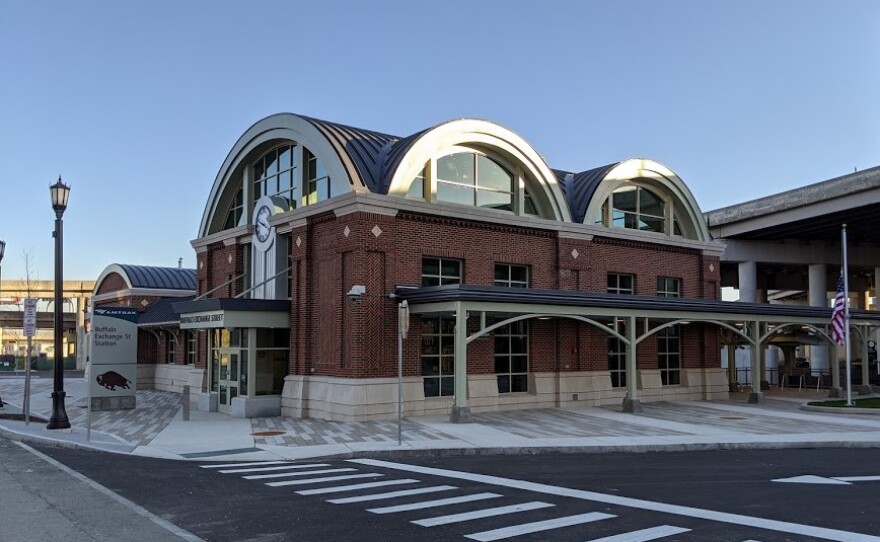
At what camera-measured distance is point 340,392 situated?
20.3m

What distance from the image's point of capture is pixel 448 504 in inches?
391

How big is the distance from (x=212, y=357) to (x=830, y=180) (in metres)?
34.2

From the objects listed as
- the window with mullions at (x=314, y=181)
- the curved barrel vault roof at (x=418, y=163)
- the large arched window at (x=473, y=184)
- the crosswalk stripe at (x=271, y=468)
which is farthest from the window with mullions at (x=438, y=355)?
the crosswalk stripe at (x=271, y=468)

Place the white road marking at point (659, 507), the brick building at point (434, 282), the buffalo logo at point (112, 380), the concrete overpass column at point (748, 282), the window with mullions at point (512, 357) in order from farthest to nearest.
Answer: the concrete overpass column at point (748, 282)
the window with mullions at point (512, 357)
the buffalo logo at point (112, 380)
the brick building at point (434, 282)
the white road marking at point (659, 507)

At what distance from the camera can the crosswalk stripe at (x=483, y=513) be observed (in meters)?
8.88

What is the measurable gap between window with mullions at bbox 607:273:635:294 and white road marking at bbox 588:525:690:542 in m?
18.8

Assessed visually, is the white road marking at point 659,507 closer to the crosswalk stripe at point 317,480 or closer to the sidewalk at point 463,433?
the crosswalk stripe at point 317,480

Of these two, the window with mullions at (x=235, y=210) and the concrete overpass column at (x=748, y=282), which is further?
the concrete overpass column at (x=748, y=282)

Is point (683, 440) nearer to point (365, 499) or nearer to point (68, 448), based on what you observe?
point (365, 499)

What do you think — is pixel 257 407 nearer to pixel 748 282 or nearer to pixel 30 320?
pixel 30 320

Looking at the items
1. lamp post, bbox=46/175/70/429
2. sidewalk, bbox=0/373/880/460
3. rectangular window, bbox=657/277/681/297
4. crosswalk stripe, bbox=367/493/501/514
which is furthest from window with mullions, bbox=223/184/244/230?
crosswalk stripe, bbox=367/493/501/514

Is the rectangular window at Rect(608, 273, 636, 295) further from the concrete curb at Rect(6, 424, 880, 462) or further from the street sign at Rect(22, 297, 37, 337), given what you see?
the street sign at Rect(22, 297, 37, 337)

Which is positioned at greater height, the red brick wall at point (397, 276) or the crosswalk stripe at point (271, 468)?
the red brick wall at point (397, 276)

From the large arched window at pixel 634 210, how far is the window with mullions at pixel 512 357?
577 centimetres
